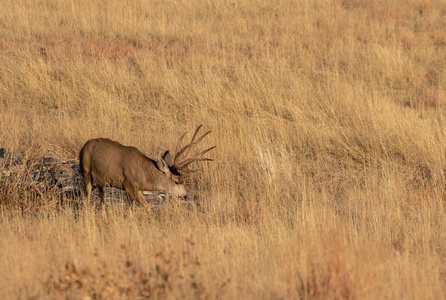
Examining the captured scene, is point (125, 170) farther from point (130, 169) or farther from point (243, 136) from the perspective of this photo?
point (243, 136)

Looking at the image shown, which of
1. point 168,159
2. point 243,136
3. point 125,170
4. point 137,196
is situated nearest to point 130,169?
point 125,170

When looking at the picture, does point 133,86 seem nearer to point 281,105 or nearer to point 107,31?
point 281,105

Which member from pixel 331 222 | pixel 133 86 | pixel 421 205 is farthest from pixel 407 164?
pixel 133 86

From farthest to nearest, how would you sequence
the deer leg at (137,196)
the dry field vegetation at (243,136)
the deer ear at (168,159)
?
the deer ear at (168,159), the deer leg at (137,196), the dry field vegetation at (243,136)

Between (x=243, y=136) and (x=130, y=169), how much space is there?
9.43 ft

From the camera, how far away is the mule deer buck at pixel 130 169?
272 inches

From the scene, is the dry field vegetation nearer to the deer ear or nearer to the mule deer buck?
the mule deer buck

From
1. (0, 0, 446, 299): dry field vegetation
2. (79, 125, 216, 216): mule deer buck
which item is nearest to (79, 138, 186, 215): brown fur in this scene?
(79, 125, 216, 216): mule deer buck

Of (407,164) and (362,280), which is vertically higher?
(362,280)

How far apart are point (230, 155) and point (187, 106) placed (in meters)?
2.89

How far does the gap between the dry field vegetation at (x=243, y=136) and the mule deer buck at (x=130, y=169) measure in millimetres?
281

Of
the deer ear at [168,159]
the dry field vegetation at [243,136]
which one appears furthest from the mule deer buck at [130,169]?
the dry field vegetation at [243,136]

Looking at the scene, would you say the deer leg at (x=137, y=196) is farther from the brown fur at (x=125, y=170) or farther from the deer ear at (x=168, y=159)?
the deer ear at (x=168, y=159)

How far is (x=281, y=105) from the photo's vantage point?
1117 cm
